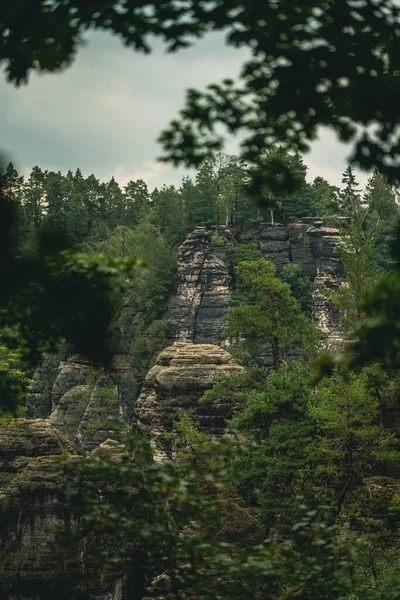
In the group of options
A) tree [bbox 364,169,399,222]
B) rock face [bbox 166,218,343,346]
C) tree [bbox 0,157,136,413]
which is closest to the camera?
tree [bbox 0,157,136,413]

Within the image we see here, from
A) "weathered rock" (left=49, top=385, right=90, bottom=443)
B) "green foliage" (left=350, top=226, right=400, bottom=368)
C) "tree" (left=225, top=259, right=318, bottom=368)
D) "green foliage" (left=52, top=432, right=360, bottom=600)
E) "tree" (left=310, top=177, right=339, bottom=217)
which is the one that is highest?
"tree" (left=310, top=177, right=339, bottom=217)

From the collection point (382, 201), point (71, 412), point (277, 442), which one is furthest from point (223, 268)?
point (277, 442)

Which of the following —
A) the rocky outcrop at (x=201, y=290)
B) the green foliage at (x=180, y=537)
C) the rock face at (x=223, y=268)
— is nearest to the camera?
the green foliage at (x=180, y=537)

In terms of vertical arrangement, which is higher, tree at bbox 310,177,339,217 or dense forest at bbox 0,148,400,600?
tree at bbox 310,177,339,217

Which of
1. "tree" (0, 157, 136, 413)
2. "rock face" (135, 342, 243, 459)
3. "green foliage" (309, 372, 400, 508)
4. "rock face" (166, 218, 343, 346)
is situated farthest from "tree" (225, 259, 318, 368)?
"rock face" (166, 218, 343, 346)

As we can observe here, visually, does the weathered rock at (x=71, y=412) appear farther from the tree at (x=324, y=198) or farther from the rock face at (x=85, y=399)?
the tree at (x=324, y=198)

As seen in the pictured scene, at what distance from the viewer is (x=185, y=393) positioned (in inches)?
1384

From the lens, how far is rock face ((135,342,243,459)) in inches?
1328

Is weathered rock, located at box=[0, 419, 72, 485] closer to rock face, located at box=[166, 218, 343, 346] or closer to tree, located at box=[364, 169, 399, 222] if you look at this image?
rock face, located at box=[166, 218, 343, 346]

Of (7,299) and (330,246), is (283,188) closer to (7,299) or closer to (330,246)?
(7,299)

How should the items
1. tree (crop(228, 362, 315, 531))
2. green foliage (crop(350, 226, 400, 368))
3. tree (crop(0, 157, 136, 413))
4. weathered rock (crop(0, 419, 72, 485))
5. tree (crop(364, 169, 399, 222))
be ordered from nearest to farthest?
green foliage (crop(350, 226, 400, 368)), tree (crop(0, 157, 136, 413)), tree (crop(228, 362, 315, 531)), weathered rock (crop(0, 419, 72, 485)), tree (crop(364, 169, 399, 222))

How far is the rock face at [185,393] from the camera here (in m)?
33.7

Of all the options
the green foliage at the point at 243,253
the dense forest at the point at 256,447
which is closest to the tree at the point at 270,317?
the dense forest at the point at 256,447

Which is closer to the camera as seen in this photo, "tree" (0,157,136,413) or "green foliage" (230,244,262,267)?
"tree" (0,157,136,413)
